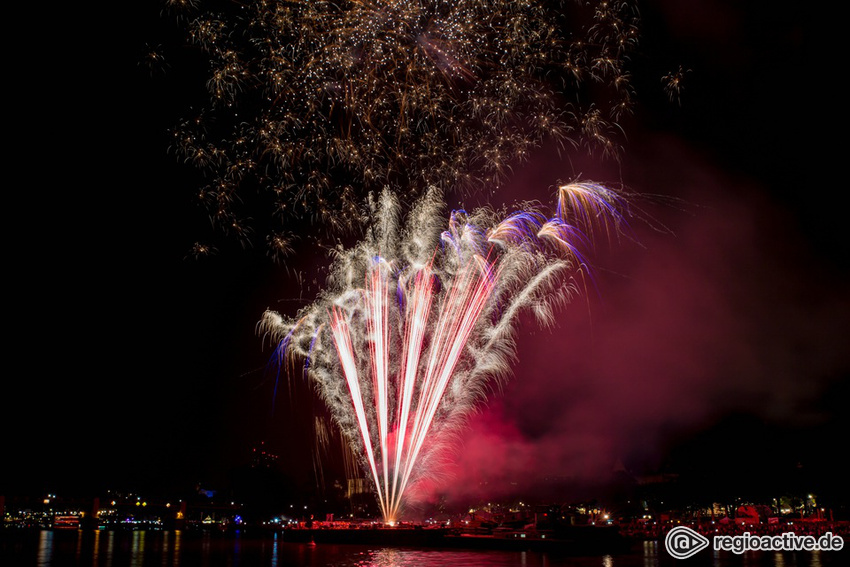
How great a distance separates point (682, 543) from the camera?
31.2m

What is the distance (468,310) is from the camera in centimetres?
2603

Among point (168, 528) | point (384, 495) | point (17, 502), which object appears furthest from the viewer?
point (17, 502)

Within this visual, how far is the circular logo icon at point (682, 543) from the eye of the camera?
26781 mm

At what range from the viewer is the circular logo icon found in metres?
26.8

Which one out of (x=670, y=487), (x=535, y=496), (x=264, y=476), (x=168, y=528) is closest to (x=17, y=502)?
(x=168, y=528)

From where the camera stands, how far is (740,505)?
63031mm

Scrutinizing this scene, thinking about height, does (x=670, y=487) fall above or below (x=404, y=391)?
below

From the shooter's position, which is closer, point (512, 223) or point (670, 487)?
point (512, 223)

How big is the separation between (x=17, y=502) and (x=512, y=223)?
103 m

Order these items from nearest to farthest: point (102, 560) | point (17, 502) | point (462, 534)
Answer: point (102, 560) < point (462, 534) < point (17, 502)

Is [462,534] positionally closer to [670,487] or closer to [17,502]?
[670,487]

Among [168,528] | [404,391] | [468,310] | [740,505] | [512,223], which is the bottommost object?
[168,528]

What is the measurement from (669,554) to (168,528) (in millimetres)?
77014

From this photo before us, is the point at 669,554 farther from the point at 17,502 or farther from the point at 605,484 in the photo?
the point at 17,502
